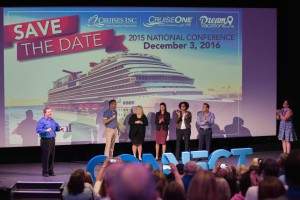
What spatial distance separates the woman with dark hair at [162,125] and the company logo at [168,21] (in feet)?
6.24

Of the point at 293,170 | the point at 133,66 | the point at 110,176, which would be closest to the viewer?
the point at 110,176

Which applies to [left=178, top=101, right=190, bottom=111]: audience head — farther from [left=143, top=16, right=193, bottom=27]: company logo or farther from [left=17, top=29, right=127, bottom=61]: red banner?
[left=143, top=16, right=193, bottom=27]: company logo

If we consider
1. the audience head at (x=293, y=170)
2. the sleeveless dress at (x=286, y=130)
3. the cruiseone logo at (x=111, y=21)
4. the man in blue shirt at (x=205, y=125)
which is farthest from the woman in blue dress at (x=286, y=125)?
the audience head at (x=293, y=170)

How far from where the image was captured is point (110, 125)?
1251cm

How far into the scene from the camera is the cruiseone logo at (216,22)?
45.2 feet

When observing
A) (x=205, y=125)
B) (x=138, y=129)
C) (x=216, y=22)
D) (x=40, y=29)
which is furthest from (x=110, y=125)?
(x=216, y=22)

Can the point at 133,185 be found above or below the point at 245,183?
above

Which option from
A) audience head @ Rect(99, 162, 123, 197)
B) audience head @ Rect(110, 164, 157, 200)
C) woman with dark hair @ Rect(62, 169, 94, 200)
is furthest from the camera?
woman with dark hair @ Rect(62, 169, 94, 200)

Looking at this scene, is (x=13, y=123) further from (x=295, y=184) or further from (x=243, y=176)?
(x=295, y=184)

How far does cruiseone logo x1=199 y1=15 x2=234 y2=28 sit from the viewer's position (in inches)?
542

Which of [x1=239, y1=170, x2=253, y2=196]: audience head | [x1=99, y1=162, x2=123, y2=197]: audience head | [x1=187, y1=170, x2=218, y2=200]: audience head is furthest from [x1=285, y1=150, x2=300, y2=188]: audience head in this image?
[x1=239, y1=170, x2=253, y2=196]: audience head

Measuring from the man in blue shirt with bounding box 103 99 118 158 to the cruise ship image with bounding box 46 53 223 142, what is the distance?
71cm

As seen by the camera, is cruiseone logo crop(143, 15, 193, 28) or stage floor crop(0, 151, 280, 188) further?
cruiseone logo crop(143, 15, 193, 28)

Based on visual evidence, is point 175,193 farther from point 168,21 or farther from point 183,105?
point 168,21
